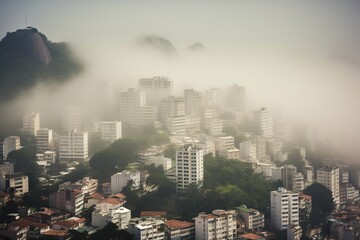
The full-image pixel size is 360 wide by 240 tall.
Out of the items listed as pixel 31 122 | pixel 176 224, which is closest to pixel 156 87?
pixel 31 122

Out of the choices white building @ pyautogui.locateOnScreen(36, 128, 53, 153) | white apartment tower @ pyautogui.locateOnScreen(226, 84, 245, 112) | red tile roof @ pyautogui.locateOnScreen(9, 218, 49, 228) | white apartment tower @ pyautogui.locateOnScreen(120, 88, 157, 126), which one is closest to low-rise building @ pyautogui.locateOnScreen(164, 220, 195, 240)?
red tile roof @ pyautogui.locateOnScreen(9, 218, 49, 228)

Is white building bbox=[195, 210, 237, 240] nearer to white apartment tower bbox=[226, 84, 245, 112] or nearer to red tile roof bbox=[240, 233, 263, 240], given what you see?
red tile roof bbox=[240, 233, 263, 240]

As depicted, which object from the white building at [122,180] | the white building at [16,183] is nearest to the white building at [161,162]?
the white building at [122,180]

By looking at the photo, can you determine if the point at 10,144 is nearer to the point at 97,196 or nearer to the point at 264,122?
the point at 97,196

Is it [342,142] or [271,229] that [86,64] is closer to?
[342,142]

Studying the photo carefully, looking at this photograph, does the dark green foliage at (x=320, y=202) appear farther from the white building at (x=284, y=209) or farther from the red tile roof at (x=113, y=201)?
the red tile roof at (x=113, y=201)

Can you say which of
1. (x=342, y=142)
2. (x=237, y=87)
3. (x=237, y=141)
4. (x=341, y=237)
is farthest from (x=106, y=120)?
(x=341, y=237)
